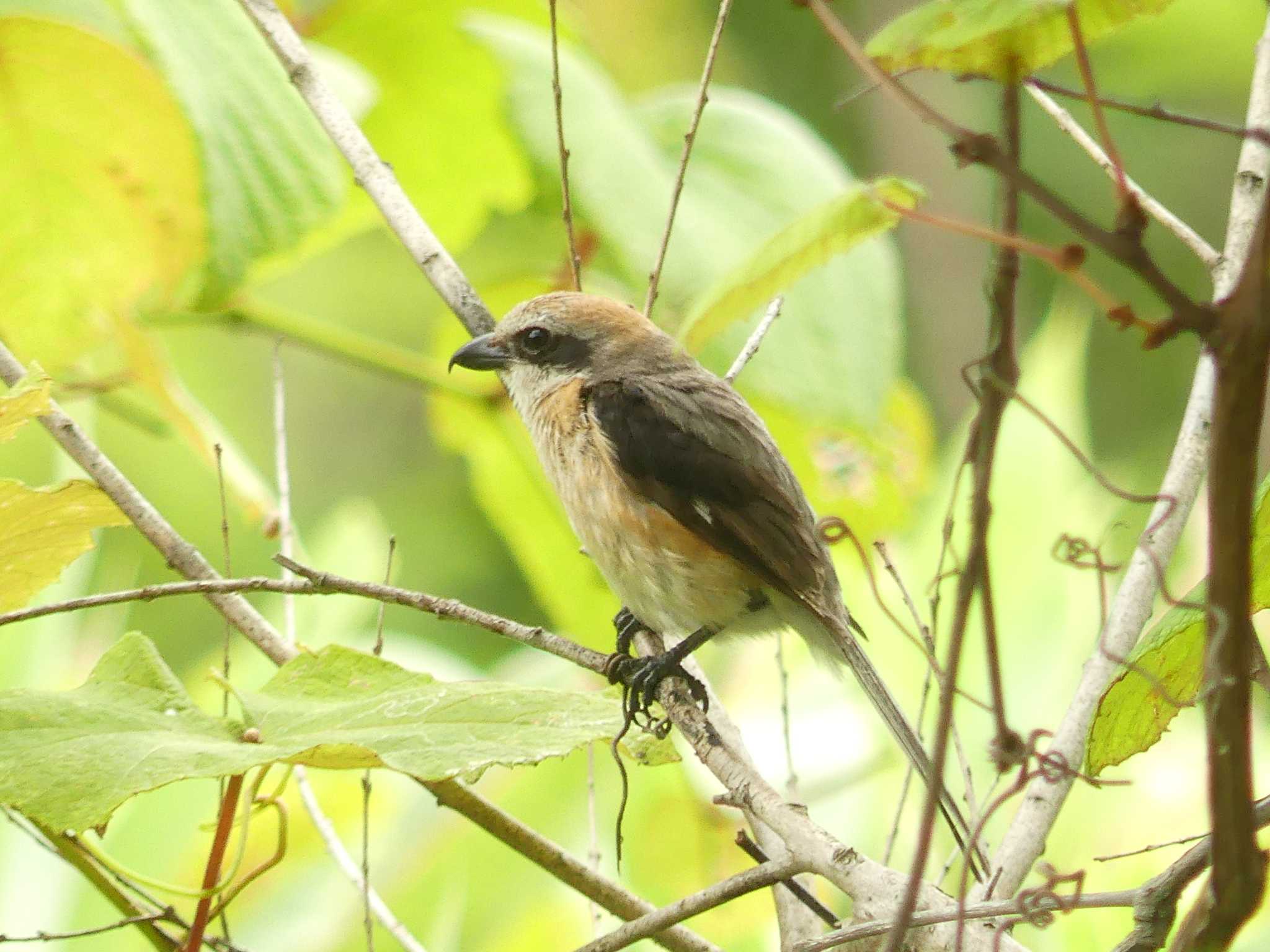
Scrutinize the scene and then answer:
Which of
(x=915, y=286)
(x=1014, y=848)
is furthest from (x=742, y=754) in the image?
(x=915, y=286)

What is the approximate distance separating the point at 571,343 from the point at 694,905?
6.69 feet

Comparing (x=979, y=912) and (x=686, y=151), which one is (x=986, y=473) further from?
(x=686, y=151)

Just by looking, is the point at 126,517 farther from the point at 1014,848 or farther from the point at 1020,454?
the point at 1020,454

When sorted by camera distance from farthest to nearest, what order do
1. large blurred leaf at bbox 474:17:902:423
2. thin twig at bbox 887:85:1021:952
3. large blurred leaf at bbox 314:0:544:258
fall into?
1. large blurred leaf at bbox 314:0:544:258
2. large blurred leaf at bbox 474:17:902:423
3. thin twig at bbox 887:85:1021:952

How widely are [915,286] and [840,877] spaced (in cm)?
550

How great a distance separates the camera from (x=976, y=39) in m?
0.91

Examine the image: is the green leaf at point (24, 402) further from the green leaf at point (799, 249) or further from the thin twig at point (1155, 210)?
the thin twig at point (1155, 210)

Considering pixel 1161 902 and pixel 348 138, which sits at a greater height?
pixel 348 138

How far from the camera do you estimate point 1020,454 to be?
384cm

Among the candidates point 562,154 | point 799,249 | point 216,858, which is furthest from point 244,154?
point 799,249

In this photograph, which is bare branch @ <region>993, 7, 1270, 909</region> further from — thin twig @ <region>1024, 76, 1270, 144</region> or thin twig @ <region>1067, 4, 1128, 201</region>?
thin twig @ <region>1067, 4, 1128, 201</region>

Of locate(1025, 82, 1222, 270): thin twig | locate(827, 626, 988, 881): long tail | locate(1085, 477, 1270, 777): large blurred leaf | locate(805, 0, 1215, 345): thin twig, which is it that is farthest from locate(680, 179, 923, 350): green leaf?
locate(827, 626, 988, 881): long tail

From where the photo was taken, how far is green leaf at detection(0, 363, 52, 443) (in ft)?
4.64

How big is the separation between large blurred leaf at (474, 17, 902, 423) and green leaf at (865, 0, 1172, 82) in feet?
4.08
